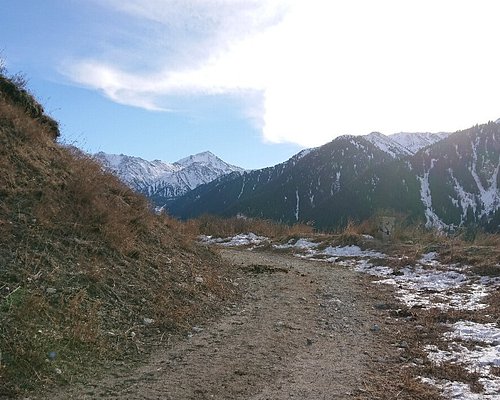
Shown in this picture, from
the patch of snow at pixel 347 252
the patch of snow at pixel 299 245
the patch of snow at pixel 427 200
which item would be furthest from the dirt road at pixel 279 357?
the patch of snow at pixel 427 200

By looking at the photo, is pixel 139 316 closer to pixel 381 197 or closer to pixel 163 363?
pixel 163 363

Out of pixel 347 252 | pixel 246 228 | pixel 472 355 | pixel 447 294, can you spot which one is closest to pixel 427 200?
pixel 246 228

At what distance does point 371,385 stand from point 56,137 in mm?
12951

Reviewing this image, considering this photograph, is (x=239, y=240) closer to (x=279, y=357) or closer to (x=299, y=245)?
(x=299, y=245)

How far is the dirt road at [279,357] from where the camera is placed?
5.98m

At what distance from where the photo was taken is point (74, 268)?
877 centimetres

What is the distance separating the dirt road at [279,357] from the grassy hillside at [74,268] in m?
0.65

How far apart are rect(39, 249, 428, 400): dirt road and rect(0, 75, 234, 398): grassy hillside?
0.65 metres

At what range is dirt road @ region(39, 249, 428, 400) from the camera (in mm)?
5980

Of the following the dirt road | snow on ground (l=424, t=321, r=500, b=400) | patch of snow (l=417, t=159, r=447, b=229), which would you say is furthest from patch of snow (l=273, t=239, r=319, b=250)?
patch of snow (l=417, t=159, r=447, b=229)

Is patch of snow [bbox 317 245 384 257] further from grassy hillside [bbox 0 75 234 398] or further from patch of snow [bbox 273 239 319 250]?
grassy hillside [bbox 0 75 234 398]

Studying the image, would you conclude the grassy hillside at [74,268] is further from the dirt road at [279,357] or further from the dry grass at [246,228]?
the dry grass at [246,228]

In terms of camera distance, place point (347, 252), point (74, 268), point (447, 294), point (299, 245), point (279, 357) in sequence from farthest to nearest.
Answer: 1. point (299, 245)
2. point (347, 252)
3. point (447, 294)
4. point (74, 268)
5. point (279, 357)

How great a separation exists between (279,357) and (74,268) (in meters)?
4.36
